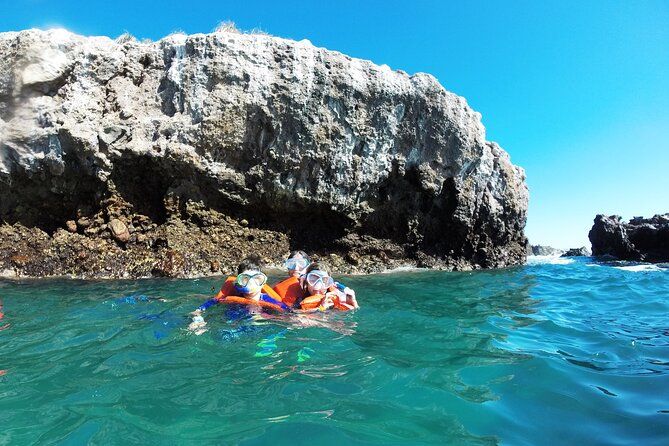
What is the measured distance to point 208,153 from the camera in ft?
35.1

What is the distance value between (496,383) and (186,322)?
151 inches

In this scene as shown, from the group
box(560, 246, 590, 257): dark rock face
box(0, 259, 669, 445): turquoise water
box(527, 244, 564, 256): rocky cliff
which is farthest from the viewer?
box(527, 244, 564, 256): rocky cliff

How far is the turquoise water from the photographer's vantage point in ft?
9.23

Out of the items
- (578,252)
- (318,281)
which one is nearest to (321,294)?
(318,281)

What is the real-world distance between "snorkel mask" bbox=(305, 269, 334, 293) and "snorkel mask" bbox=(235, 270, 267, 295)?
2.36ft

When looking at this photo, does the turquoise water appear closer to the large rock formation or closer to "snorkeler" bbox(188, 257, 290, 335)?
"snorkeler" bbox(188, 257, 290, 335)

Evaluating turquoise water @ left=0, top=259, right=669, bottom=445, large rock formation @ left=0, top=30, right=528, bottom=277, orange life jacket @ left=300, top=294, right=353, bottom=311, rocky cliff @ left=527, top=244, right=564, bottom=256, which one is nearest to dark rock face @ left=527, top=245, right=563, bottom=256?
rocky cliff @ left=527, top=244, right=564, bottom=256

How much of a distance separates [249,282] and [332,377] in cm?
275

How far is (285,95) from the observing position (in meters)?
11.1

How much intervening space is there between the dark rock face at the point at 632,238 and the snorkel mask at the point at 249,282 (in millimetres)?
24510

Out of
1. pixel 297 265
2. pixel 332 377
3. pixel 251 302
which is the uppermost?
pixel 297 265

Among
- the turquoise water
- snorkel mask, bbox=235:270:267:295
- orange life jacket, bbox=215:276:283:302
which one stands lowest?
the turquoise water

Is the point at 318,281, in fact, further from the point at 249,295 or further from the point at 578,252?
the point at 578,252

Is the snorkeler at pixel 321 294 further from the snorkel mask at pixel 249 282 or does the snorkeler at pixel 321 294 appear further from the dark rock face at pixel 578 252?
the dark rock face at pixel 578 252
